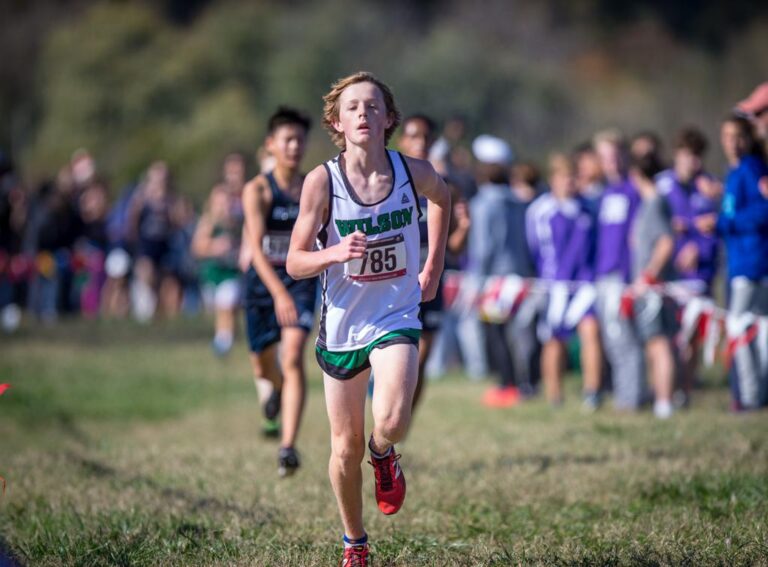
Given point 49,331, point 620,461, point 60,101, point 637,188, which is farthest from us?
point 60,101

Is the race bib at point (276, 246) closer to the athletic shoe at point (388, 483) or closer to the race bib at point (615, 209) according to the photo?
the athletic shoe at point (388, 483)

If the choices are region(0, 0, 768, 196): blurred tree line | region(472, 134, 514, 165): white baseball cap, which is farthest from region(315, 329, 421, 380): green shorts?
region(0, 0, 768, 196): blurred tree line

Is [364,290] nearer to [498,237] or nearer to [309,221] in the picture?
[309,221]

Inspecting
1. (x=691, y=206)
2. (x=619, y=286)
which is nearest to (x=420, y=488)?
(x=619, y=286)

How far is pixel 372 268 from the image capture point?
5.70 meters

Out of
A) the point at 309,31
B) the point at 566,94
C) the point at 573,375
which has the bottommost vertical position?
the point at 573,375

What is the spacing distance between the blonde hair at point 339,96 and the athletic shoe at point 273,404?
3.71m

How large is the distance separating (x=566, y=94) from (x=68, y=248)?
21944mm

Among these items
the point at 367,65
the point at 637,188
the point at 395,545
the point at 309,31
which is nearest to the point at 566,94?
the point at 367,65

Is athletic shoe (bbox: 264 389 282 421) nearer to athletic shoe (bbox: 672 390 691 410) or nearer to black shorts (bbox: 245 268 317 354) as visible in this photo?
black shorts (bbox: 245 268 317 354)

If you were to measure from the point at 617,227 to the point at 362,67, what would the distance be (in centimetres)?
3029

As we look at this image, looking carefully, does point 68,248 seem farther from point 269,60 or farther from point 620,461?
point 269,60

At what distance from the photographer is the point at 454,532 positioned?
6.64 m

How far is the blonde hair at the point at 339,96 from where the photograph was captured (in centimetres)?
586
